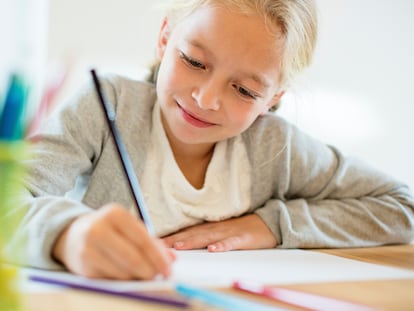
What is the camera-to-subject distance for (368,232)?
97 centimetres

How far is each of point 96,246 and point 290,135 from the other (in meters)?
0.59

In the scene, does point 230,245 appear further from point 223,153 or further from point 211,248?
point 223,153

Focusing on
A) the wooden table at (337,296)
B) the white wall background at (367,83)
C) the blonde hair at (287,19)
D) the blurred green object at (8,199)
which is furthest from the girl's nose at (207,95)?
the white wall background at (367,83)

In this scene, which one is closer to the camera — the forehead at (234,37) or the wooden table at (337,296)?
the wooden table at (337,296)

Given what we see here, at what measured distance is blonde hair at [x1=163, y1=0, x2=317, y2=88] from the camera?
82cm

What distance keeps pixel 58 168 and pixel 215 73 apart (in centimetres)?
24

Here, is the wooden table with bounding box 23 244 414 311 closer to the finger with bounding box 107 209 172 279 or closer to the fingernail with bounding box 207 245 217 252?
the finger with bounding box 107 209 172 279

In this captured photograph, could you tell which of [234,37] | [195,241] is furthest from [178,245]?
[234,37]

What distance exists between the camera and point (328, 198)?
1025 mm

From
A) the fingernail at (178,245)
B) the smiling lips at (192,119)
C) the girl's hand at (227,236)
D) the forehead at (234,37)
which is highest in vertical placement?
the forehead at (234,37)

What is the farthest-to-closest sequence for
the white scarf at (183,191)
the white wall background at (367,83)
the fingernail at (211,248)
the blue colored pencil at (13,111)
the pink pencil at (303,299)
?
the white wall background at (367,83) → the white scarf at (183,191) → the fingernail at (211,248) → the pink pencil at (303,299) → the blue colored pencil at (13,111)

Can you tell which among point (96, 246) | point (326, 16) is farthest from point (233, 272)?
point (326, 16)

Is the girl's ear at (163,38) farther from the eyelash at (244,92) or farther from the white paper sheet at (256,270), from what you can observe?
the white paper sheet at (256,270)

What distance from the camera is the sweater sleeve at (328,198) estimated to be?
931 mm
